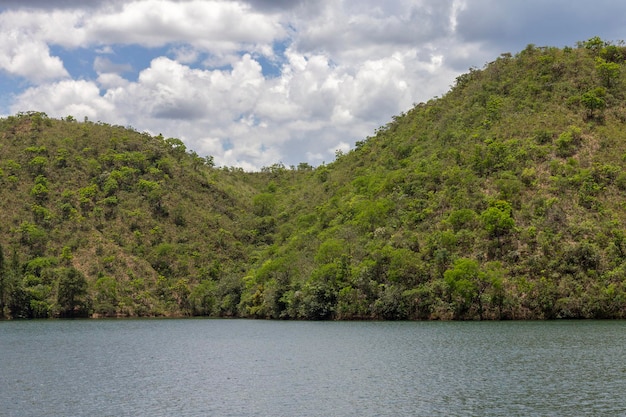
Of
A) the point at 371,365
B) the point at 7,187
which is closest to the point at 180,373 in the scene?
the point at 371,365

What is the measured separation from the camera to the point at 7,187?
159250mm

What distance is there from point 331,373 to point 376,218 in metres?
75.7

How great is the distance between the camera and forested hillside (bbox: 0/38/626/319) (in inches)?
3937

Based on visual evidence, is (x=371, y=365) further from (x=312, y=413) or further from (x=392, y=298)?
(x=392, y=298)

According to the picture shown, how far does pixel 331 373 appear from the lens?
52031 mm

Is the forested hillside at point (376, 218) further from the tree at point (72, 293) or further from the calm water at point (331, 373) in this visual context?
the calm water at point (331, 373)

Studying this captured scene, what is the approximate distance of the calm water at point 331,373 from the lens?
39.5 meters

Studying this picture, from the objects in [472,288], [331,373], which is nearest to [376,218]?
[472,288]

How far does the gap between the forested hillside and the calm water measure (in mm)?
15761

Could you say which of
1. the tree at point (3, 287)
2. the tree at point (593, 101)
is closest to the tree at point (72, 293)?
the tree at point (3, 287)

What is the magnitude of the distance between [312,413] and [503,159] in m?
91.4

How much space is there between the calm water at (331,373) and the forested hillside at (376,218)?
1576cm

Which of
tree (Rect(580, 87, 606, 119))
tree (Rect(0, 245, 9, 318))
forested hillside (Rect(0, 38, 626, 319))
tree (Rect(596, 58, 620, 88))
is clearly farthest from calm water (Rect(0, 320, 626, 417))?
tree (Rect(596, 58, 620, 88))

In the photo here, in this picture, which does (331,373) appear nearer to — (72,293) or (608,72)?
(72,293)
